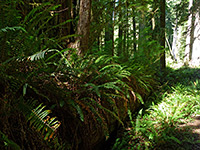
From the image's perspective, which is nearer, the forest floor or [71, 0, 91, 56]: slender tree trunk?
the forest floor

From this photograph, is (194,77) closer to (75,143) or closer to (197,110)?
(197,110)

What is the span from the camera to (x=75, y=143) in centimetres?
157

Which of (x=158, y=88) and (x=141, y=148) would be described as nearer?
(x=141, y=148)

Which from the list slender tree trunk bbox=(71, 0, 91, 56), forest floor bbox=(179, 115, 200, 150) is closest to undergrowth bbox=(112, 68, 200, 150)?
forest floor bbox=(179, 115, 200, 150)

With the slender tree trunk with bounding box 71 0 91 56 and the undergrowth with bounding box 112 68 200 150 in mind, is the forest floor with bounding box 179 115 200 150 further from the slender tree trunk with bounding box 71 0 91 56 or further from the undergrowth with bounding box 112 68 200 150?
the slender tree trunk with bounding box 71 0 91 56

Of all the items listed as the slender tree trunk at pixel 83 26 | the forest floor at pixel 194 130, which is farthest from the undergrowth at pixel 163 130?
the slender tree trunk at pixel 83 26

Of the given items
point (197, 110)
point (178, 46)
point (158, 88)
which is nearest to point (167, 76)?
point (158, 88)

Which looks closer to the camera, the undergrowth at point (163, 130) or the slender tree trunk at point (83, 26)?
the undergrowth at point (163, 130)

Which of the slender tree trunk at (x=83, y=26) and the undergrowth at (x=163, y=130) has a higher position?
the slender tree trunk at (x=83, y=26)

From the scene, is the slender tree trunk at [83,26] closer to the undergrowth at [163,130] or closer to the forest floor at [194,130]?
the undergrowth at [163,130]

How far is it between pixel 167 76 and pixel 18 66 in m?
6.48

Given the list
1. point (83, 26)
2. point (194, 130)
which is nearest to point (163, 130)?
point (194, 130)

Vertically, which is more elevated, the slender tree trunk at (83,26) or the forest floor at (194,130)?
the slender tree trunk at (83,26)

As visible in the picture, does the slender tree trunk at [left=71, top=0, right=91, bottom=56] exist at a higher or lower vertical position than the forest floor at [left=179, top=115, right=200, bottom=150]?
higher
